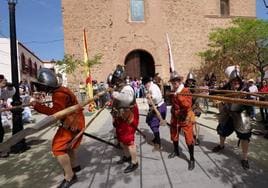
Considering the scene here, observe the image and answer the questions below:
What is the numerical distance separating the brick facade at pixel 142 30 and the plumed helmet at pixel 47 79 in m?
18.8

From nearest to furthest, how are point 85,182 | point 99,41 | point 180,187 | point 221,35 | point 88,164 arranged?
1. point 180,187
2. point 85,182
3. point 88,164
4. point 221,35
5. point 99,41

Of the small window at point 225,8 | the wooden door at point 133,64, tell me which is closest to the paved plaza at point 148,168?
the wooden door at point 133,64

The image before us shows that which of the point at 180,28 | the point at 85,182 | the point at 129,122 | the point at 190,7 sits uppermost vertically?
the point at 190,7

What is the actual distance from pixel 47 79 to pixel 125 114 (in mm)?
1559

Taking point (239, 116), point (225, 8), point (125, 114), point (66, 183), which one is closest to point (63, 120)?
point (66, 183)

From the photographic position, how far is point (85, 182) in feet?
18.4

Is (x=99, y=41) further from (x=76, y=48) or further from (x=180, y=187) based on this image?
(x=180, y=187)

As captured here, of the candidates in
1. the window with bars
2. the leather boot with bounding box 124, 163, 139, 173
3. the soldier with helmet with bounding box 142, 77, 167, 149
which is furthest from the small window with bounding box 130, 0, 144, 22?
the leather boot with bounding box 124, 163, 139, 173

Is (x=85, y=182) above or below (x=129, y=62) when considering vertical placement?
below

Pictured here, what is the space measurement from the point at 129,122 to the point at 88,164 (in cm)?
127

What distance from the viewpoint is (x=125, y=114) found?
614 cm

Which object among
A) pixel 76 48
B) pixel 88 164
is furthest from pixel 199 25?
pixel 88 164

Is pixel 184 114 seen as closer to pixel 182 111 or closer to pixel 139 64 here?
pixel 182 111

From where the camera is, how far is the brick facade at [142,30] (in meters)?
24.2
